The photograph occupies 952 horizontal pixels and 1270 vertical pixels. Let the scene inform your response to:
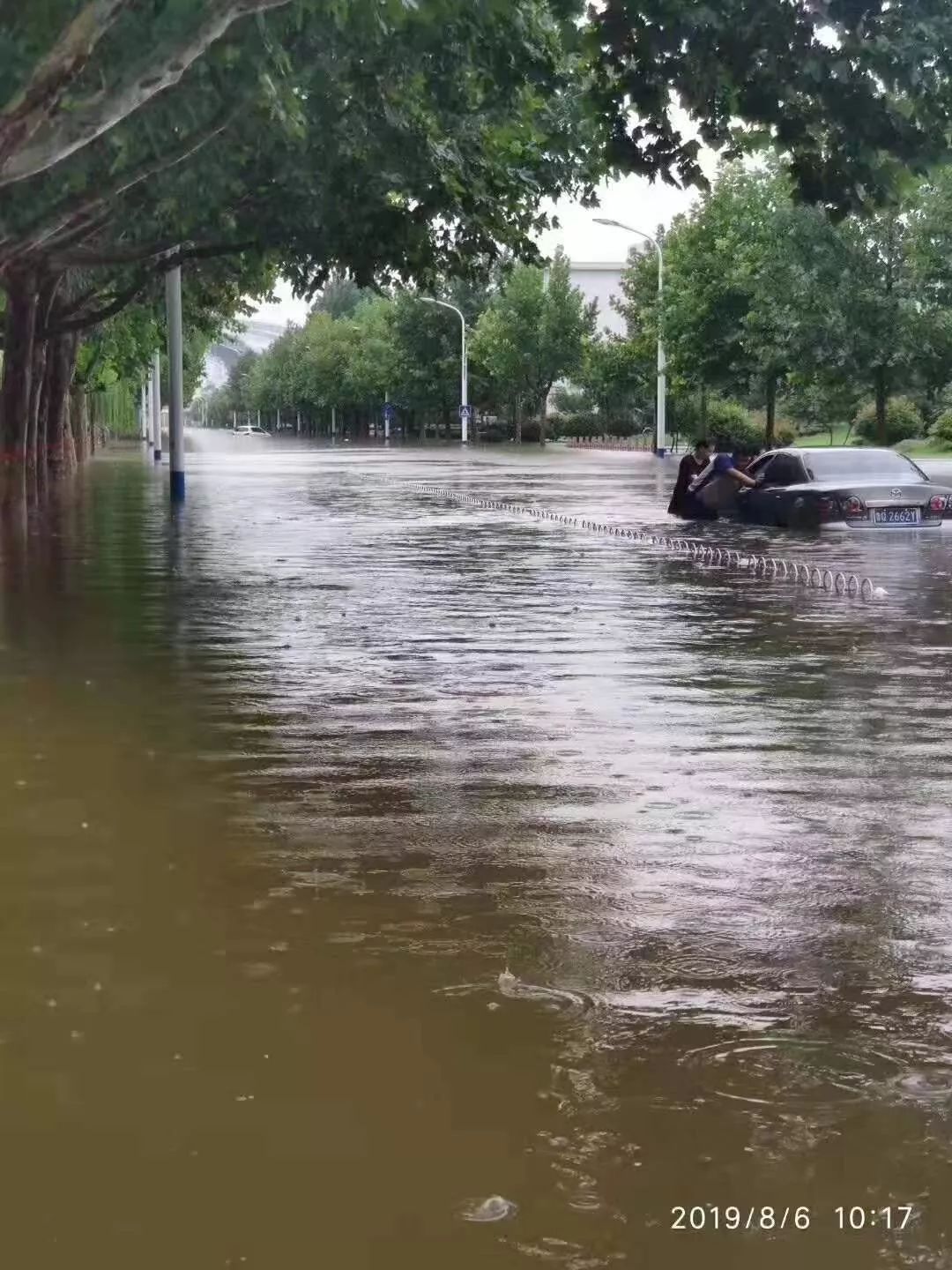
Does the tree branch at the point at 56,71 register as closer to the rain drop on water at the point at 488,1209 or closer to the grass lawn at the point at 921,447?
the rain drop on water at the point at 488,1209

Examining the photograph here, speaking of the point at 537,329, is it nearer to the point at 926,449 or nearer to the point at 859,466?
the point at 926,449

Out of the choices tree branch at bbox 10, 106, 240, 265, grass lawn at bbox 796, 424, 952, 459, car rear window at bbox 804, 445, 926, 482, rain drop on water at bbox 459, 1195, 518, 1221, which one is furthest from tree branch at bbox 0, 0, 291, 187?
grass lawn at bbox 796, 424, 952, 459

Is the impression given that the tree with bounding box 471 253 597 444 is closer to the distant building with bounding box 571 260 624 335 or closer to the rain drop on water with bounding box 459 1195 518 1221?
the distant building with bounding box 571 260 624 335

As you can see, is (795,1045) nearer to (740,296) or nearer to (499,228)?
(499,228)

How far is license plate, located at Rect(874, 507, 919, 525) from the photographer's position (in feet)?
77.4

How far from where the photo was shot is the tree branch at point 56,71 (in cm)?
988

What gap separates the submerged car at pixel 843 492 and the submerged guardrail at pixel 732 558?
6.39 ft

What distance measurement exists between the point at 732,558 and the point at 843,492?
4455mm

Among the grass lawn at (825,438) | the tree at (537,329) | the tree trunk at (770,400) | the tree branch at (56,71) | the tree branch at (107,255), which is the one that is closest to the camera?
the tree branch at (56,71)

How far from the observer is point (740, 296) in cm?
5444

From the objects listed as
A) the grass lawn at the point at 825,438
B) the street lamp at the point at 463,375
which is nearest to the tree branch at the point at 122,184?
the grass lawn at the point at 825,438

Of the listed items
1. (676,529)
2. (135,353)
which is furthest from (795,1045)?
(135,353)
